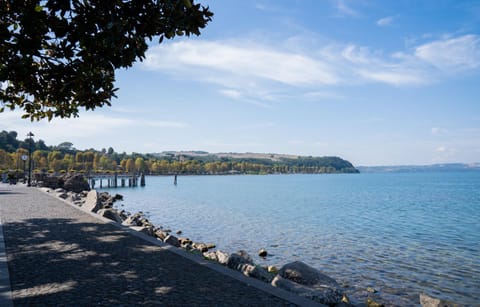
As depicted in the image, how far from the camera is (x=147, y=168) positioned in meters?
172

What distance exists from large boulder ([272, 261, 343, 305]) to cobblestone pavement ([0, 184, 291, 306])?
93cm

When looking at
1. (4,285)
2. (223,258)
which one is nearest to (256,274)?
(223,258)

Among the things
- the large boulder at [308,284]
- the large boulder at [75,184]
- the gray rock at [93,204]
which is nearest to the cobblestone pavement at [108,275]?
the large boulder at [308,284]

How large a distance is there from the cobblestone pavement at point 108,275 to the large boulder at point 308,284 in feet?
3.06

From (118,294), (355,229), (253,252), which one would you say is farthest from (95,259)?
(355,229)

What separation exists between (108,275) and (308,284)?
15.6 ft

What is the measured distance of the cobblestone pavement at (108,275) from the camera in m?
5.82

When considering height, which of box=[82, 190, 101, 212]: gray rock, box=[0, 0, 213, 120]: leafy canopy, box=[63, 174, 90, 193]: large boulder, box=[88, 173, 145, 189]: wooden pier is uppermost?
box=[0, 0, 213, 120]: leafy canopy

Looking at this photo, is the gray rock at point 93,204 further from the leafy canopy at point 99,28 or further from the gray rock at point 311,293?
the gray rock at point 311,293

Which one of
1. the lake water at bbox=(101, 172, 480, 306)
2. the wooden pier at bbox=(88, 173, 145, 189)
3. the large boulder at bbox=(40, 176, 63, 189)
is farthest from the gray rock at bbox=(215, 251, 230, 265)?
the wooden pier at bbox=(88, 173, 145, 189)

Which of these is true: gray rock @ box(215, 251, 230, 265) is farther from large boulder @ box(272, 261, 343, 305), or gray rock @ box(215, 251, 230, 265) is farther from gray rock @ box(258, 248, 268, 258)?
gray rock @ box(258, 248, 268, 258)

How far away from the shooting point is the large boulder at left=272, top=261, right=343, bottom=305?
7.03 m

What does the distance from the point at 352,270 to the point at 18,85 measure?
14.8 m

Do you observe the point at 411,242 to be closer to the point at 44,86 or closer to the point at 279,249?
the point at 279,249
